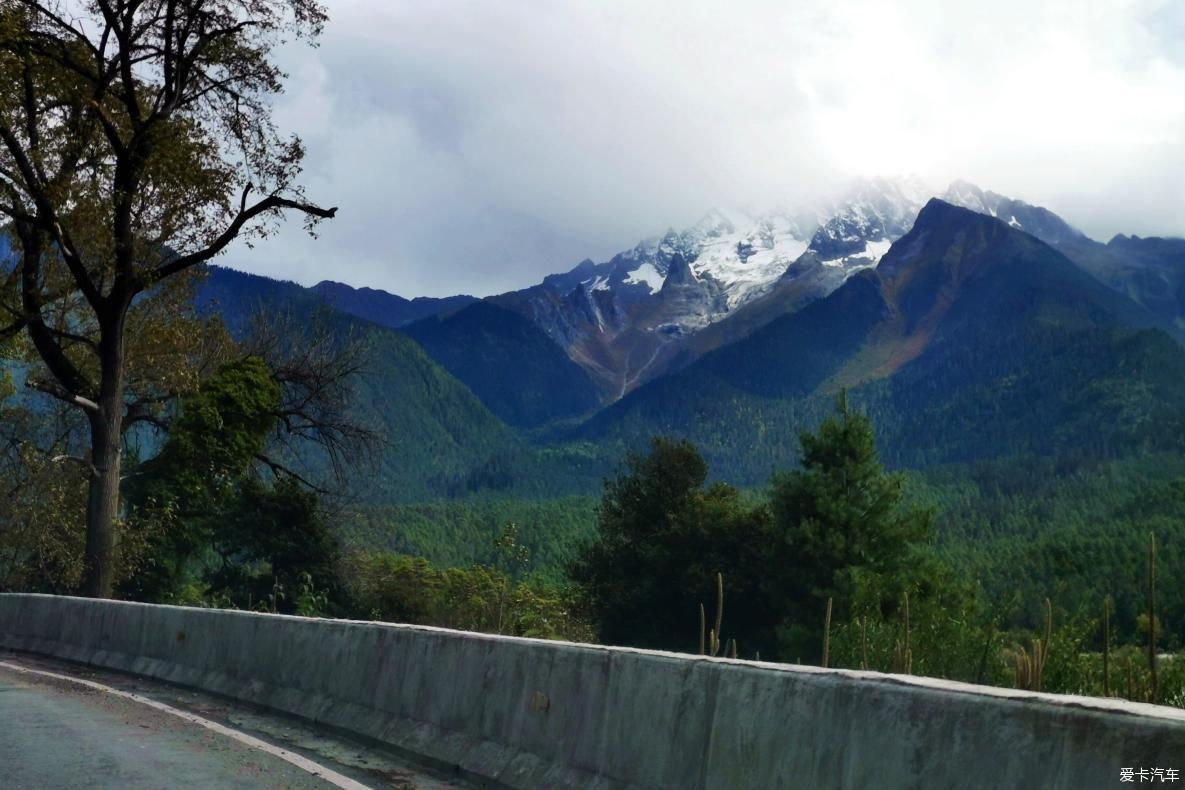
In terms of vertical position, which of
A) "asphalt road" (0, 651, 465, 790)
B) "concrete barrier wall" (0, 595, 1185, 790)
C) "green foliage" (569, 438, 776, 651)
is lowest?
"asphalt road" (0, 651, 465, 790)

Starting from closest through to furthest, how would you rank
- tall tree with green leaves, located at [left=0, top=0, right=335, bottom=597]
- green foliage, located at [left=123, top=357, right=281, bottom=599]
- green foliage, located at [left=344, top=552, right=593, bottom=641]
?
tall tree with green leaves, located at [left=0, top=0, right=335, bottom=597] < green foliage, located at [left=123, top=357, right=281, bottom=599] < green foliage, located at [left=344, top=552, right=593, bottom=641]

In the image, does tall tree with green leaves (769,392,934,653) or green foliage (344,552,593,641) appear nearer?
green foliage (344,552,593,641)

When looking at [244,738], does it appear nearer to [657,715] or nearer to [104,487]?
[657,715]

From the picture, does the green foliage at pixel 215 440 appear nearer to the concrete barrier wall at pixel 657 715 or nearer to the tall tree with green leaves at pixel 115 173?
the tall tree with green leaves at pixel 115 173

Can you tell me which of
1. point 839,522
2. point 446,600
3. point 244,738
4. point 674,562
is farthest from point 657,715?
point 446,600

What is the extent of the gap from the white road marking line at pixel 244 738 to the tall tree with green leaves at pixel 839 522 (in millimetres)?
65036

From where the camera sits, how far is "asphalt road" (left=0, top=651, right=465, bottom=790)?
27.5ft

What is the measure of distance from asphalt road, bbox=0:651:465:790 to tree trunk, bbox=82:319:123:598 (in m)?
11.2

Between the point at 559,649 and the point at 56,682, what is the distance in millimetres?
8424

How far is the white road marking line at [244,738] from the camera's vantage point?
857 centimetres

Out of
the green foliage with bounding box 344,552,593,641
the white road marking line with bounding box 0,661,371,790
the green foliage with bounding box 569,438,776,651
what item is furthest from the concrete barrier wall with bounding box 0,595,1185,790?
the green foliage with bounding box 569,438,776,651

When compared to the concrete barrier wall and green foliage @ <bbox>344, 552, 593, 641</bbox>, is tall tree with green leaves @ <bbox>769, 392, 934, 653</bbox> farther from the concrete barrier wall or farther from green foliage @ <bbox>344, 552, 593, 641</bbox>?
the concrete barrier wall

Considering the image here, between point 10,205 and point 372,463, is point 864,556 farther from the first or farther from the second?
point 10,205

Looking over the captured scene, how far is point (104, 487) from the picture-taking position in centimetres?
2461
